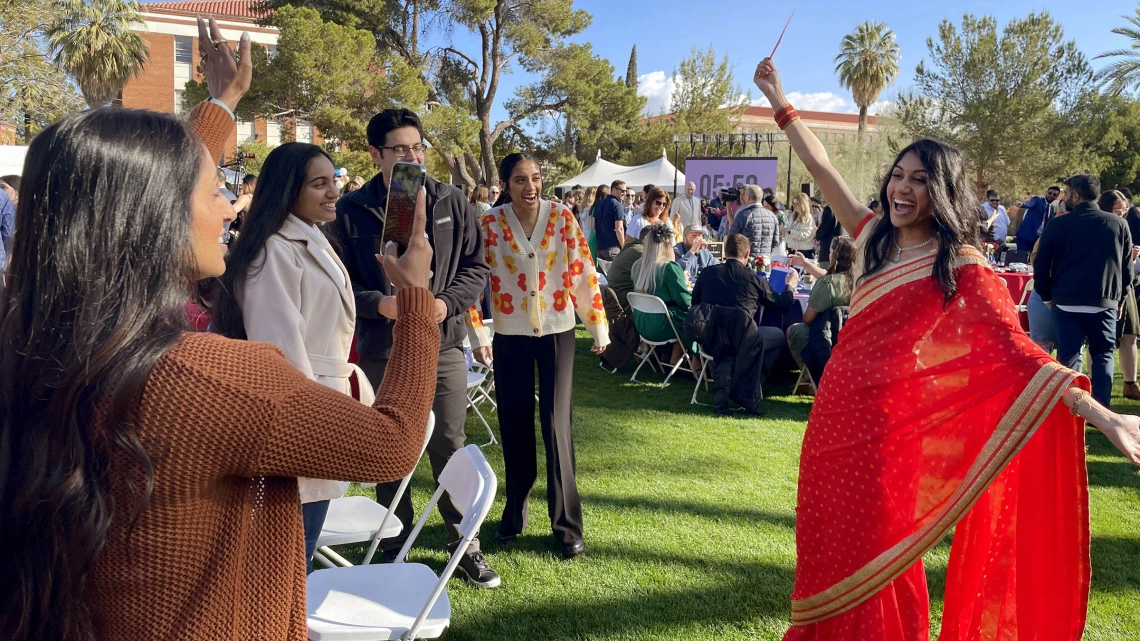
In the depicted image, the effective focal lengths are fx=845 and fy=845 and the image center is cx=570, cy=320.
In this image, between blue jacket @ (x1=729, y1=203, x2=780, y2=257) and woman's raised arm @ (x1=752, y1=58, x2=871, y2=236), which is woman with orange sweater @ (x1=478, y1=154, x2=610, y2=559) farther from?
blue jacket @ (x1=729, y1=203, x2=780, y2=257)

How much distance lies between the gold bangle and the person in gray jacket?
7.07 m

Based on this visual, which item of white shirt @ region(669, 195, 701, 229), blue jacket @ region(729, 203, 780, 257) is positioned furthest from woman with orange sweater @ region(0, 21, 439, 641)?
white shirt @ region(669, 195, 701, 229)

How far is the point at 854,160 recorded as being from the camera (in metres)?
39.5

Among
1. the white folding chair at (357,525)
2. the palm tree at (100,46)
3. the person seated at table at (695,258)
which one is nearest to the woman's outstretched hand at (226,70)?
the white folding chair at (357,525)

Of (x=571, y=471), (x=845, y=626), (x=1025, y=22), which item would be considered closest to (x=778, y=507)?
(x=571, y=471)

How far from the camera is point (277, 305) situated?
2.12 metres

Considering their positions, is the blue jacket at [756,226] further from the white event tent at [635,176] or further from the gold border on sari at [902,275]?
the white event tent at [635,176]

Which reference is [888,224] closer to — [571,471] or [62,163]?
[571,471]

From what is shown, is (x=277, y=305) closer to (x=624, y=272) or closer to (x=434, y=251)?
(x=434, y=251)

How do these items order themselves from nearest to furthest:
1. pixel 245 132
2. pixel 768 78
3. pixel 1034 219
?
pixel 768 78 → pixel 1034 219 → pixel 245 132

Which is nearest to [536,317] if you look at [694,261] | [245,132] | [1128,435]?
[1128,435]

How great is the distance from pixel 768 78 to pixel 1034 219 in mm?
12572

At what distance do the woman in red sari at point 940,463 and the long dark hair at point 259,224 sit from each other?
171cm

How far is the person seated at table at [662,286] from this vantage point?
721 cm
